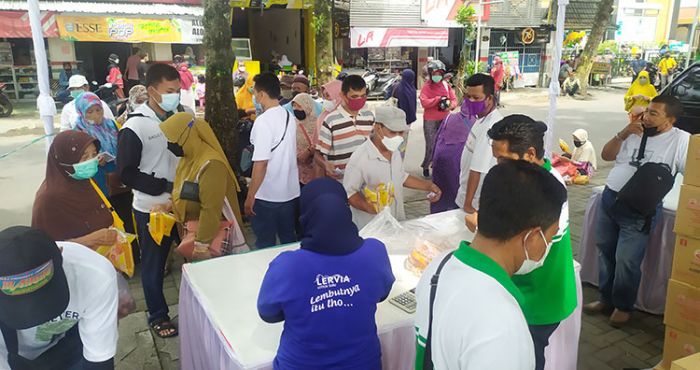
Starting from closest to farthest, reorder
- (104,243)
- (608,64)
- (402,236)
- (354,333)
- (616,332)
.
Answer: (354,333), (104,243), (402,236), (616,332), (608,64)

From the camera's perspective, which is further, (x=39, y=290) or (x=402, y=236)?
(x=402, y=236)

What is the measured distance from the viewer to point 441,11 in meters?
18.7

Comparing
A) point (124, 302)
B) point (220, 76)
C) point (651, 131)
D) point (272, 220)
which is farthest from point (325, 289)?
Result: point (220, 76)

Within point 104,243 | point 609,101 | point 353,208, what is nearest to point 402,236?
point 353,208

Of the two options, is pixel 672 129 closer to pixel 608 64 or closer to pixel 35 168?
pixel 35 168

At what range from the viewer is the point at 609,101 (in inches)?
702

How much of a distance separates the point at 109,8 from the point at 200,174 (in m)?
12.8

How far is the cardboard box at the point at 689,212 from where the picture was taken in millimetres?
2953

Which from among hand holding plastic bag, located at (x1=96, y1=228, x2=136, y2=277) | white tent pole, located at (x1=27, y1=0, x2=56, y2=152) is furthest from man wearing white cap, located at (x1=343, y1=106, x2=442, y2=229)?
white tent pole, located at (x1=27, y1=0, x2=56, y2=152)

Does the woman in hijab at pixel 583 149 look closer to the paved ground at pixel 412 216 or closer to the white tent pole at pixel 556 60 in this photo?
the paved ground at pixel 412 216

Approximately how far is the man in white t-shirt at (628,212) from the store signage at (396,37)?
1424 centimetres

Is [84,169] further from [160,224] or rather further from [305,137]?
[305,137]

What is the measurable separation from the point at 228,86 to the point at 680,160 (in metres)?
4.67

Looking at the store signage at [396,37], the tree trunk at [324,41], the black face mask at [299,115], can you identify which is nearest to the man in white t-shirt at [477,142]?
the black face mask at [299,115]
